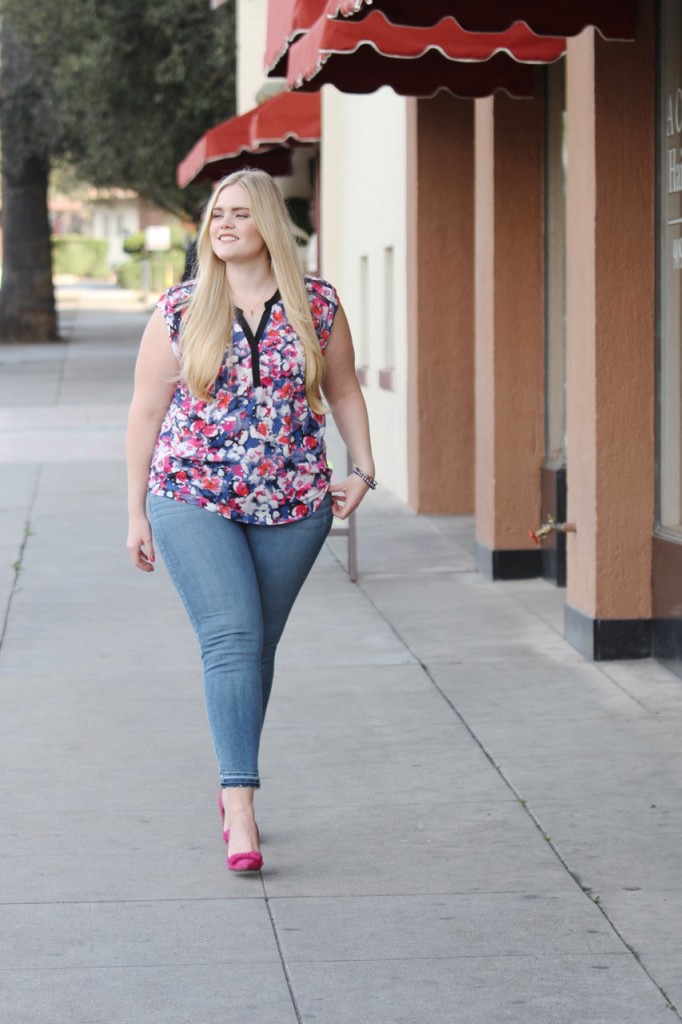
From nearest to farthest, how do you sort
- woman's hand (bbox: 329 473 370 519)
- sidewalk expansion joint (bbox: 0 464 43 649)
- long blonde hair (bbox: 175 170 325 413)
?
long blonde hair (bbox: 175 170 325 413) < woman's hand (bbox: 329 473 370 519) < sidewalk expansion joint (bbox: 0 464 43 649)

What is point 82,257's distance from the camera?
330ft

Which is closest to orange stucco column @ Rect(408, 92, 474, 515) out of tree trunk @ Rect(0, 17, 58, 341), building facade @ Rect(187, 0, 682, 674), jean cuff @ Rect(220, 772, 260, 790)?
building facade @ Rect(187, 0, 682, 674)

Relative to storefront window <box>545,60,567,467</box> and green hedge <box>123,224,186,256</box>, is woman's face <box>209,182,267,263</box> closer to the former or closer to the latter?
storefront window <box>545,60,567,467</box>

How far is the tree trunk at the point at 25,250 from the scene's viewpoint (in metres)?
34.3

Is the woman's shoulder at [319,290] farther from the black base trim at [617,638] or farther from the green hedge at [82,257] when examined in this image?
the green hedge at [82,257]

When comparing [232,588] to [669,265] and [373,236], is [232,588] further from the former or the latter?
[373,236]

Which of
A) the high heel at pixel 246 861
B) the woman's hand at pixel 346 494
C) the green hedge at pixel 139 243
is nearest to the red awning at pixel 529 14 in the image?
the woman's hand at pixel 346 494

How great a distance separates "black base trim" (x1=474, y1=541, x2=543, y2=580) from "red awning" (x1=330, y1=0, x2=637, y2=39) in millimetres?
3203

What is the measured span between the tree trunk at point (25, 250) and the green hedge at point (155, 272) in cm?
2349

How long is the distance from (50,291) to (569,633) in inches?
1176

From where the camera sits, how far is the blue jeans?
15.6 feet

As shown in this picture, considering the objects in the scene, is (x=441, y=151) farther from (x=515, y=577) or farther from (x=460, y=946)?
(x=460, y=946)

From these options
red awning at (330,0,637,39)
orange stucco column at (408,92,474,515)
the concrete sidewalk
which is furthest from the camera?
orange stucco column at (408,92,474,515)

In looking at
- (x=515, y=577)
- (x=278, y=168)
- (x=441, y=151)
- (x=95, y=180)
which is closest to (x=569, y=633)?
(x=515, y=577)
